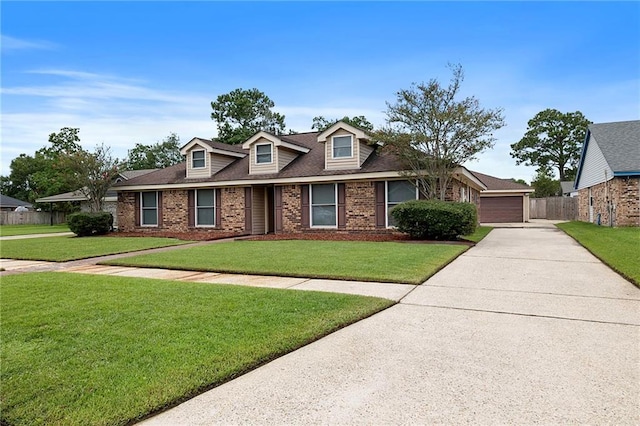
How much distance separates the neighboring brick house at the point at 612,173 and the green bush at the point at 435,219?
9.11m

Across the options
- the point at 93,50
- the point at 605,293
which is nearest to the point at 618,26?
the point at 605,293

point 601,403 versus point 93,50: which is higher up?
point 93,50

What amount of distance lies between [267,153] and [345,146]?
353cm

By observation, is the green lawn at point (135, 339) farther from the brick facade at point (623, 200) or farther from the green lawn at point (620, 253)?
the brick facade at point (623, 200)

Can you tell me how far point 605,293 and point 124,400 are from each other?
6.10 meters

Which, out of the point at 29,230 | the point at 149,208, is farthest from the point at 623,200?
the point at 29,230

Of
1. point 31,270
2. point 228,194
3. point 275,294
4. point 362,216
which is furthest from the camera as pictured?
point 228,194

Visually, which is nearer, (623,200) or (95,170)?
(623,200)

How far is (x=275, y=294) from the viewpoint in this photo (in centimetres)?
557

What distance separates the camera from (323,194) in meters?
16.4

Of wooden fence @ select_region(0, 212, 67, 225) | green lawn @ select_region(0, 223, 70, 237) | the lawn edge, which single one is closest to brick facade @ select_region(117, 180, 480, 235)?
green lawn @ select_region(0, 223, 70, 237)

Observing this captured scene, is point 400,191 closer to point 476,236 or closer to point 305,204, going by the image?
point 476,236

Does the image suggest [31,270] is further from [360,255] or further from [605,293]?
[605,293]

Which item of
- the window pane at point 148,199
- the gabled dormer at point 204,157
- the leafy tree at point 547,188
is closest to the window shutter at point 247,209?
the gabled dormer at point 204,157
